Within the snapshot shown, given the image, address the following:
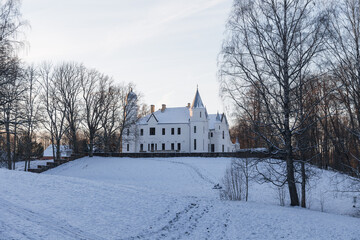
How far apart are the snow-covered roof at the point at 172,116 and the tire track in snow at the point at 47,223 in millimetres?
51113

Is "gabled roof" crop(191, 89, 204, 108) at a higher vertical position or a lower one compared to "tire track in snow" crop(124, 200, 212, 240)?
higher

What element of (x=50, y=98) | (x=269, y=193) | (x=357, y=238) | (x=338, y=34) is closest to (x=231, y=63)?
(x=338, y=34)

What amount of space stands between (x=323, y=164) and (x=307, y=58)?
2748 centimetres

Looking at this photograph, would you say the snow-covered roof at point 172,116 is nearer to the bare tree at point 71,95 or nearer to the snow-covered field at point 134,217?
the bare tree at point 71,95

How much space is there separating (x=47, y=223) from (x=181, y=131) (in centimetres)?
5144

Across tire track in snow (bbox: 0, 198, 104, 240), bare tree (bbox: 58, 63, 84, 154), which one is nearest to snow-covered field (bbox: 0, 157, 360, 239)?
tire track in snow (bbox: 0, 198, 104, 240)

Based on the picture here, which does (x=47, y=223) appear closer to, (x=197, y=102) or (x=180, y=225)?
(x=180, y=225)

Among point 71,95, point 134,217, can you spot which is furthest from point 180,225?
point 71,95

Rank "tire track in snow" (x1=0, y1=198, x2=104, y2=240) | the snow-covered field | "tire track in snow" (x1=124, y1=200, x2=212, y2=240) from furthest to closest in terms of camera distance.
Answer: "tire track in snow" (x1=124, y1=200, x2=212, y2=240)
the snow-covered field
"tire track in snow" (x1=0, y1=198, x2=104, y2=240)

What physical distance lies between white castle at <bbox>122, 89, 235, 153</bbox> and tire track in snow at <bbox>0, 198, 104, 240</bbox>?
46999mm

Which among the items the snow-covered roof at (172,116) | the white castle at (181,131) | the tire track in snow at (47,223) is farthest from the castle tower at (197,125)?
the tire track in snow at (47,223)

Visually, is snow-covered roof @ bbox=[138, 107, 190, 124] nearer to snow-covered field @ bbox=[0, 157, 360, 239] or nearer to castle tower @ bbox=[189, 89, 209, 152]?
castle tower @ bbox=[189, 89, 209, 152]

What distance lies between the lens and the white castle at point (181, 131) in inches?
2402

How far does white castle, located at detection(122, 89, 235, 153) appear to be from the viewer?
61.0m
